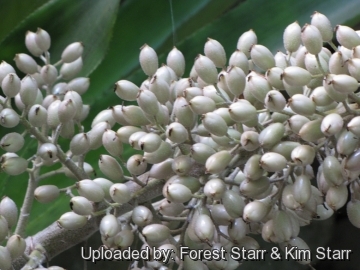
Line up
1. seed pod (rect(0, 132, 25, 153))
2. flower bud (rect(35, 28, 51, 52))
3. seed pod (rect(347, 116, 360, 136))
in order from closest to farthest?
seed pod (rect(347, 116, 360, 136)) → seed pod (rect(0, 132, 25, 153)) → flower bud (rect(35, 28, 51, 52))

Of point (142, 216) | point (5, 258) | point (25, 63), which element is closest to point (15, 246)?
point (5, 258)

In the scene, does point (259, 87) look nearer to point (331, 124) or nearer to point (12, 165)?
point (331, 124)

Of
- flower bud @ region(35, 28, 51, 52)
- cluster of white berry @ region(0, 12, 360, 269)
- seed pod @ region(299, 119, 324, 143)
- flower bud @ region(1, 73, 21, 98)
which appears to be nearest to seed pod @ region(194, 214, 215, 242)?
cluster of white berry @ region(0, 12, 360, 269)

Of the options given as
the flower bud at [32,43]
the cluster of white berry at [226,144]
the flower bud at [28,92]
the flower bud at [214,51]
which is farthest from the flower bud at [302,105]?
the flower bud at [32,43]

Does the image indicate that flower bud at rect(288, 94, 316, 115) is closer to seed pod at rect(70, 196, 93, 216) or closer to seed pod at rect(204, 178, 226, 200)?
seed pod at rect(204, 178, 226, 200)

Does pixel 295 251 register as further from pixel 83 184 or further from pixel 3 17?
pixel 3 17

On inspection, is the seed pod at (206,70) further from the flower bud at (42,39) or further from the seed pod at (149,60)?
the flower bud at (42,39)

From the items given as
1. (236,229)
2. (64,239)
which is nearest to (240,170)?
(236,229)
